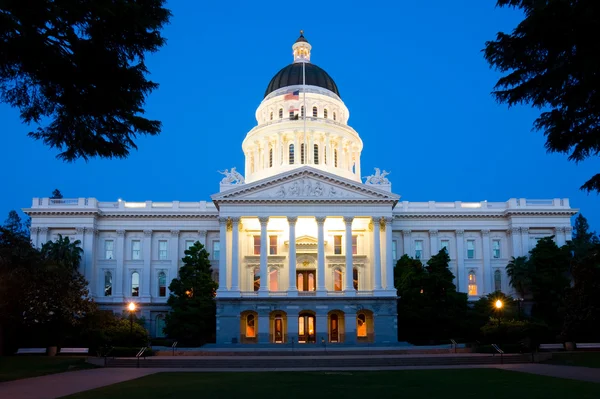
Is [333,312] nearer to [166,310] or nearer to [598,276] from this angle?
[166,310]

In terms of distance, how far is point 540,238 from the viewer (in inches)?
2933

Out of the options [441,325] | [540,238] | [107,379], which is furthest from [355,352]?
[540,238]

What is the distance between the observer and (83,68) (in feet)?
43.0

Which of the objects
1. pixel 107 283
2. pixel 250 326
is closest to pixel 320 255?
pixel 250 326

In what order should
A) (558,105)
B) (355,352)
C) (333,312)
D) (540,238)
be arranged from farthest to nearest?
(540,238) < (333,312) < (355,352) < (558,105)

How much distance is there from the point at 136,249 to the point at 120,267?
9.38 feet

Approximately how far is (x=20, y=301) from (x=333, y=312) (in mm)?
30575

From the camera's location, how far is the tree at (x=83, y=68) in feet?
39.7

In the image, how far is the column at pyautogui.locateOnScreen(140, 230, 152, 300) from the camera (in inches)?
3000

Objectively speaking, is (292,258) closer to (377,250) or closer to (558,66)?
(377,250)

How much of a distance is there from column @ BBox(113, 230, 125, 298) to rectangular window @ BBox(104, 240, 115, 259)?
0.56 meters

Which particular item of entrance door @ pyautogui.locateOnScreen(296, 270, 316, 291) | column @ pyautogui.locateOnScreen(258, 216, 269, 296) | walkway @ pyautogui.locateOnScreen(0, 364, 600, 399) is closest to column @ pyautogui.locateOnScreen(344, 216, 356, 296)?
entrance door @ pyautogui.locateOnScreen(296, 270, 316, 291)

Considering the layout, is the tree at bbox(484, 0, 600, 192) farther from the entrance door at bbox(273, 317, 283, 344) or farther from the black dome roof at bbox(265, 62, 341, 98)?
the black dome roof at bbox(265, 62, 341, 98)

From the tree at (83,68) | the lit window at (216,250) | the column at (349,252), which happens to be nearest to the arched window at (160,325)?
the lit window at (216,250)
